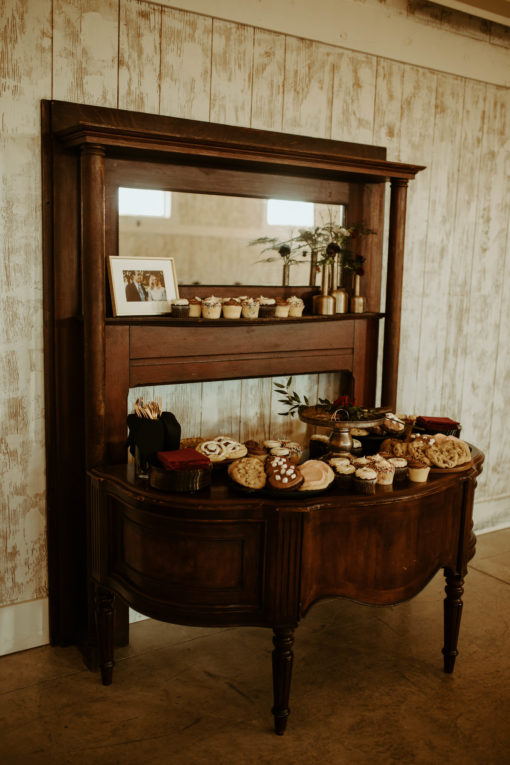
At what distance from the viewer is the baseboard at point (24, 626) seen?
2938 millimetres

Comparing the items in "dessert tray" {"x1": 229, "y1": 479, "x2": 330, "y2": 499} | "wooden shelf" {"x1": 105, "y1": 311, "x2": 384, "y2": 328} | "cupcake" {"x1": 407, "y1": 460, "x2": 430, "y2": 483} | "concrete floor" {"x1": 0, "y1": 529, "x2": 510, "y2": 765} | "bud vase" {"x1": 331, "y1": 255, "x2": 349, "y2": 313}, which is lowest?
"concrete floor" {"x1": 0, "y1": 529, "x2": 510, "y2": 765}

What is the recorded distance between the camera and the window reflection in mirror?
289cm

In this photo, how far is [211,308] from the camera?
2879mm

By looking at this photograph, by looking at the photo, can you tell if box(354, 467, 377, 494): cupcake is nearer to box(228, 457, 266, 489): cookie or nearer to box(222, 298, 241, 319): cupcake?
box(228, 457, 266, 489): cookie

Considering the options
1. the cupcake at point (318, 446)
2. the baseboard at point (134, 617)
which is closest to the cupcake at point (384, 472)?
the cupcake at point (318, 446)

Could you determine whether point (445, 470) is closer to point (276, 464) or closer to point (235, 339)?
point (276, 464)

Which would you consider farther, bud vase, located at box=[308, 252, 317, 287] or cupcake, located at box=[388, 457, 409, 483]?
bud vase, located at box=[308, 252, 317, 287]

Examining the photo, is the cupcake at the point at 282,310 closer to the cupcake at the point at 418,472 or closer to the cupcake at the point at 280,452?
the cupcake at the point at 280,452

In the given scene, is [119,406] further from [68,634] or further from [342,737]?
[342,737]

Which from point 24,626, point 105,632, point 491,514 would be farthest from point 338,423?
point 491,514

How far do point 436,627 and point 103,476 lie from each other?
1.70 m

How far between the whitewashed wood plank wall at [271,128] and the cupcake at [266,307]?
0.40m

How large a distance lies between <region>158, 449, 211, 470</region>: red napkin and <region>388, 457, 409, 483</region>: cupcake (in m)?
0.69

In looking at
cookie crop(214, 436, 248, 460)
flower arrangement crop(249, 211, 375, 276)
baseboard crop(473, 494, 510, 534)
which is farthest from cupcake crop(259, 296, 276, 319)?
baseboard crop(473, 494, 510, 534)
